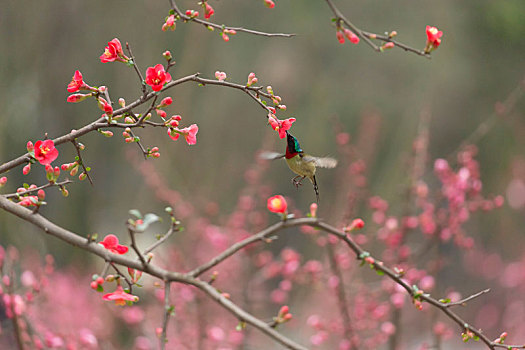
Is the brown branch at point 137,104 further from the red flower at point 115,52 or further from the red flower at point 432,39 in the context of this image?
the red flower at point 432,39

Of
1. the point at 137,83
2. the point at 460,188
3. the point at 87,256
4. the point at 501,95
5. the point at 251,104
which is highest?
the point at 501,95

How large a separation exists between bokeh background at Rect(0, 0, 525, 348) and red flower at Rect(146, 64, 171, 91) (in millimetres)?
2484

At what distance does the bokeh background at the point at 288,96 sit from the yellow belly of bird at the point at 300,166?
2.24 meters

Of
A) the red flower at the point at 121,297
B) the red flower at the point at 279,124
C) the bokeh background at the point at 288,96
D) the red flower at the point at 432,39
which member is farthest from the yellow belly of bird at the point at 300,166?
the bokeh background at the point at 288,96

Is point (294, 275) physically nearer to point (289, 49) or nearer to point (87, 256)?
point (87, 256)

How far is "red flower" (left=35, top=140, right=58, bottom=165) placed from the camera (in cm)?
94

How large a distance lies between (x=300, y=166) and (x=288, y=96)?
3439 mm

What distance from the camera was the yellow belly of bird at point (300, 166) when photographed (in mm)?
1187

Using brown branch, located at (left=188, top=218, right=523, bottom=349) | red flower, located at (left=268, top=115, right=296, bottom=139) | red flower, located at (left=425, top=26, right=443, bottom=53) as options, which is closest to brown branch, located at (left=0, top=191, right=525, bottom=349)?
brown branch, located at (left=188, top=218, right=523, bottom=349)

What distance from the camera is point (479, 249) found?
494 cm

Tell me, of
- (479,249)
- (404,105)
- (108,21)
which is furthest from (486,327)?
(108,21)

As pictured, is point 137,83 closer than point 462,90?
Yes

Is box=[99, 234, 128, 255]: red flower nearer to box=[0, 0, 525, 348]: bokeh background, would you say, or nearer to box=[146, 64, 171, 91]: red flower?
box=[146, 64, 171, 91]: red flower

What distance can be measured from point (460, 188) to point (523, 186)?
2.99 m
